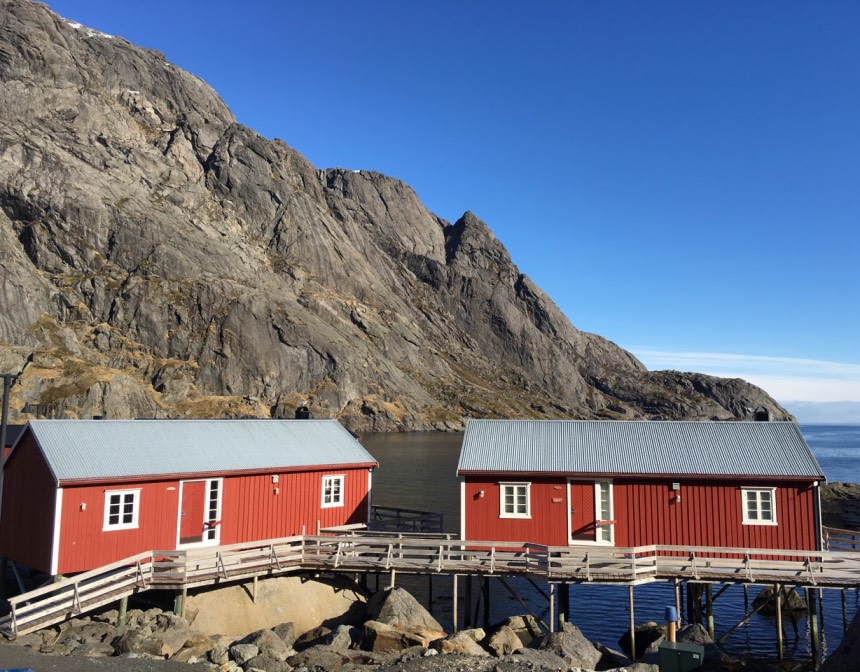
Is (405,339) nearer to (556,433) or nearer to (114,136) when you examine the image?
(114,136)

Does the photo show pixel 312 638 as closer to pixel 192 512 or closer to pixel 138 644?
pixel 138 644

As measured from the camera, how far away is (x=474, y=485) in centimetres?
2931

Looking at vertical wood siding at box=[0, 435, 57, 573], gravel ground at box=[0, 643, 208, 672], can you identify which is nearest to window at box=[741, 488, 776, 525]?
gravel ground at box=[0, 643, 208, 672]

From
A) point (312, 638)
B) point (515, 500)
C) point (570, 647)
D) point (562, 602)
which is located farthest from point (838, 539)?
point (312, 638)

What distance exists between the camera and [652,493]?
28438 mm

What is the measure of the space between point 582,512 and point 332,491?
11412mm

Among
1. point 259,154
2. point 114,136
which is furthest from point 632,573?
point 259,154

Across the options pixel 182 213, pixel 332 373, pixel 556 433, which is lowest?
pixel 556 433

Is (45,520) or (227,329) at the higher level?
(227,329)

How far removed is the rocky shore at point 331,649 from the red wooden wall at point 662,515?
393 cm

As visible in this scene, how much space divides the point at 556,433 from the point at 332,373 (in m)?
122

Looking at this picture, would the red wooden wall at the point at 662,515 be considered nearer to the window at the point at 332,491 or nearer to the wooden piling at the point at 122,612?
the window at the point at 332,491

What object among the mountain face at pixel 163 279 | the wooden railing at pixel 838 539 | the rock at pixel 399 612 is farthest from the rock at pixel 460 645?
the mountain face at pixel 163 279

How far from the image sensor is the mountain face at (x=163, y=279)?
124 metres
